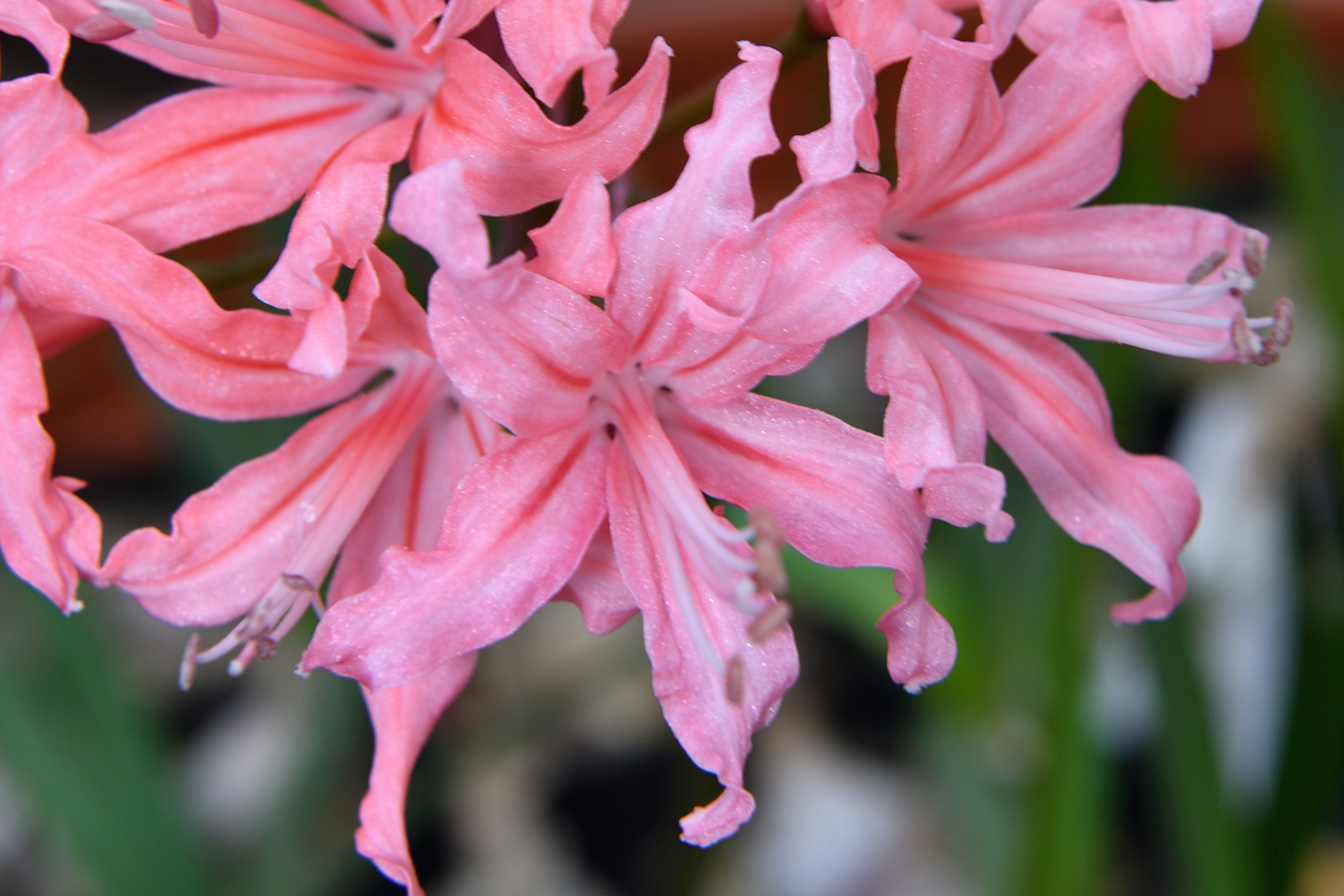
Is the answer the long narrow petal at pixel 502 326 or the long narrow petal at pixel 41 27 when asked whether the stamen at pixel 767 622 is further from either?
the long narrow petal at pixel 41 27

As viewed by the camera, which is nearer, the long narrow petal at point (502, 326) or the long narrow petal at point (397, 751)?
the long narrow petal at point (502, 326)

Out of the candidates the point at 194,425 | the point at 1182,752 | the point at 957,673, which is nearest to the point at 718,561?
the point at 957,673

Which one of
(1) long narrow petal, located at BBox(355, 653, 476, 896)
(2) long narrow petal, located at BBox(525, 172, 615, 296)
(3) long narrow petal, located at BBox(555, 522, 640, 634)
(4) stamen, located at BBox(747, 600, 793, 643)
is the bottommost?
(1) long narrow petal, located at BBox(355, 653, 476, 896)

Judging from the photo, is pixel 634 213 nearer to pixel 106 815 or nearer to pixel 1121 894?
pixel 106 815

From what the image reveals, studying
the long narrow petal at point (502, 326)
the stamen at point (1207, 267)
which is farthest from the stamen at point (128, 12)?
the stamen at point (1207, 267)

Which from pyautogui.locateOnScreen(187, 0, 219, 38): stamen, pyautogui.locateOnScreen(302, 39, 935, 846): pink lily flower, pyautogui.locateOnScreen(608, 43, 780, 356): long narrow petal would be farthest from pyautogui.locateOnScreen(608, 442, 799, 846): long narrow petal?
pyautogui.locateOnScreen(187, 0, 219, 38): stamen

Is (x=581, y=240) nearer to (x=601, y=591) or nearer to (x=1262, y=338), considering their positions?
(x=601, y=591)

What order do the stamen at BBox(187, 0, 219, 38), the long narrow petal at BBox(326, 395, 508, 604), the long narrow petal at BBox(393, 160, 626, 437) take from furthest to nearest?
the long narrow petal at BBox(326, 395, 508, 604)
the stamen at BBox(187, 0, 219, 38)
the long narrow petal at BBox(393, 160, 626, 437)

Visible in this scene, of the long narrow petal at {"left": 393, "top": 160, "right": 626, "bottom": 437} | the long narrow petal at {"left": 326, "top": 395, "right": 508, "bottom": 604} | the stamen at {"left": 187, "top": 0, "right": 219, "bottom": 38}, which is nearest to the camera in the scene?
the long narrow petal at {"left": 393, "top": 160, "right": 626, "bottom": 437}

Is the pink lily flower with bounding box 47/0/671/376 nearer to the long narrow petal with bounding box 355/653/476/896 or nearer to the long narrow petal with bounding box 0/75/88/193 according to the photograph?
the long narrow petal with bounding box 0/75/88/193
